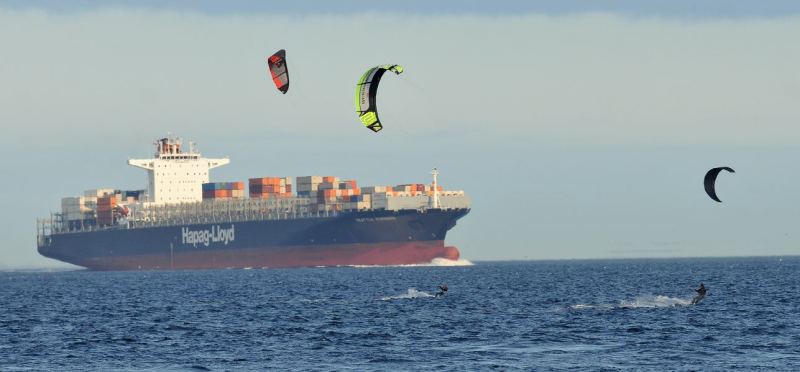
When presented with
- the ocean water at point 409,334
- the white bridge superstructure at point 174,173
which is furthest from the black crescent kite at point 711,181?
the white bridge superstructure at point 174,173

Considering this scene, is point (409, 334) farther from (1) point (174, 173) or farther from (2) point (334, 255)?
(1) point (174, 173)

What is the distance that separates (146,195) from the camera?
182 meters

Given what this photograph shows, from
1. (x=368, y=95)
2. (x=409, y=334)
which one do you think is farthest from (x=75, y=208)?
(x=368, y=95)

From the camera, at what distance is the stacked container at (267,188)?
161500mm

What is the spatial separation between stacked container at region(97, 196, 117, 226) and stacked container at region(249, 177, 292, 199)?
2253 cm

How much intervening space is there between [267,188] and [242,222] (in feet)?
19.9

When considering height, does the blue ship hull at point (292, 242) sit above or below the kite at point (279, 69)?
below

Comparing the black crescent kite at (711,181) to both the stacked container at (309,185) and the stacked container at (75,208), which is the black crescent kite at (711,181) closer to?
the stacked container at (309,185)

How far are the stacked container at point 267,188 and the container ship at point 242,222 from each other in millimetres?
126

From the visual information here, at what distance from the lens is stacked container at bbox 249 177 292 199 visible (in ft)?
530

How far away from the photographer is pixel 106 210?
6895 inches

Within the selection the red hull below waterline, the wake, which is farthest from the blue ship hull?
the wake

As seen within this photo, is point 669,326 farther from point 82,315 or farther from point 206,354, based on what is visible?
point 82,315

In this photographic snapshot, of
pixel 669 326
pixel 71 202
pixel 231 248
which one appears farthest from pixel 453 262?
pixel 669 326
